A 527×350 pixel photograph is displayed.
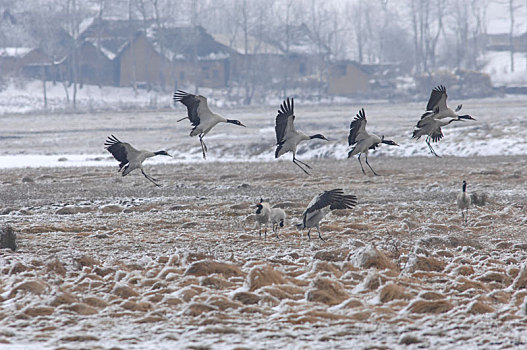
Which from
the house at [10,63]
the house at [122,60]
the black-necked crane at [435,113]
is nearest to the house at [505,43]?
the house at [122,60]

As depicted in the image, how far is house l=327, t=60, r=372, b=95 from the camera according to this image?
75944mm

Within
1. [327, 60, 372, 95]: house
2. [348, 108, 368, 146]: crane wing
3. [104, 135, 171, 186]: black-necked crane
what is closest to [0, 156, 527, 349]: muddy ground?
[104, 135, 171, 186]: black-necked crane

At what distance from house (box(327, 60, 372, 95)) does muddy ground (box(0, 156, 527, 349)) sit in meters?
59.3

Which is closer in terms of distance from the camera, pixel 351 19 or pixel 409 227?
pixel 409 227

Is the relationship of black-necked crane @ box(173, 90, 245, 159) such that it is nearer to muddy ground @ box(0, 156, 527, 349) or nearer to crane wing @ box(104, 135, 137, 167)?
crane wing @ box(104, 135, 137, 167)

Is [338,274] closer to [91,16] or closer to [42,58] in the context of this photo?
[42,58]

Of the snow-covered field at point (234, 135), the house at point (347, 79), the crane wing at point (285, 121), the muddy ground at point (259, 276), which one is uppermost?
the house at point (347, 79)

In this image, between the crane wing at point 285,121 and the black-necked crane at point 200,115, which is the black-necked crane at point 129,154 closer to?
the black-necked crane at point 200,115

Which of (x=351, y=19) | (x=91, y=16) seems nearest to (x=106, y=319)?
(x=91, y=16)

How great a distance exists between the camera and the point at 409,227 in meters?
12.9

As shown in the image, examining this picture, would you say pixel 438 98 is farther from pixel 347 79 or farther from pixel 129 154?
pixel 347 79

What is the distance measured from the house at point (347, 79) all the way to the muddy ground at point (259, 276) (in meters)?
59.3

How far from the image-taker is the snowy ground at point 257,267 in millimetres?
7246

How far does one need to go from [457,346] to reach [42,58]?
72872 mm
